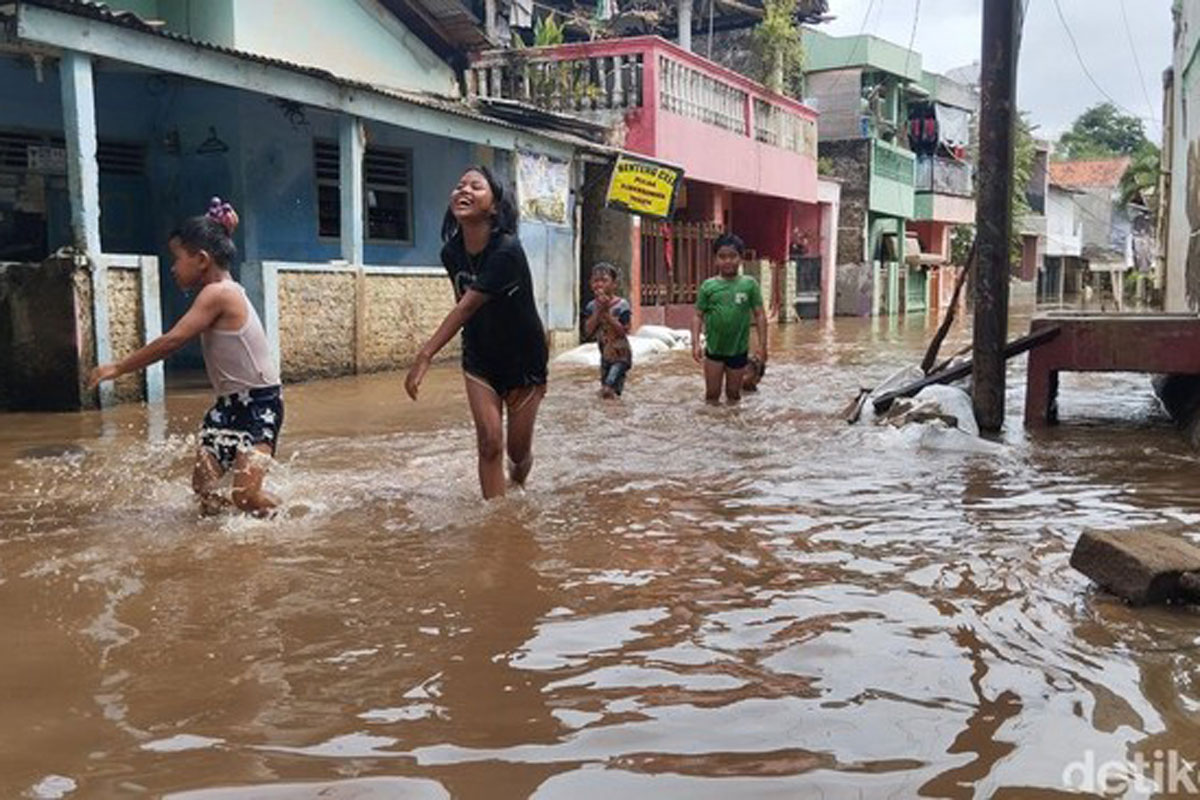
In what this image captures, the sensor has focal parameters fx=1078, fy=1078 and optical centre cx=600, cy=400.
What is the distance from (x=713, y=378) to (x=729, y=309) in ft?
2.19

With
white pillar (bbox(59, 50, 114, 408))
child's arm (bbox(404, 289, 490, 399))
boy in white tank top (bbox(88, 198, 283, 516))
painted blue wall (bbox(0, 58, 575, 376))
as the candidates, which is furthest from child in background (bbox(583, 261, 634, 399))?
painted blue wall (bbox(0, 58, 575, 376))

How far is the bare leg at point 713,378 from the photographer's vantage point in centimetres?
962

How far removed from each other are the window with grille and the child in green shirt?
21.6 feet

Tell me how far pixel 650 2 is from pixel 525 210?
12187mm

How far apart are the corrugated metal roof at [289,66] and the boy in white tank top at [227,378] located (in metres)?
4.96

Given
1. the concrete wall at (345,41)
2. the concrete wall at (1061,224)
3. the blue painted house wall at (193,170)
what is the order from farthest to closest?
1. the concrete wall at (1061,224)
2. the concrete wall at (345,41)
3. the blue painted house wall at (193,170)

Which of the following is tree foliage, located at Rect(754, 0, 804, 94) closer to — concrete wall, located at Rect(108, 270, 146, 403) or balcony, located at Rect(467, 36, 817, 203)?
balcony, located at Rect(467, 36, 817, 203)

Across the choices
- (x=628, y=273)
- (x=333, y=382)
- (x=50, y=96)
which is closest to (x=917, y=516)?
(x=333, y=382)

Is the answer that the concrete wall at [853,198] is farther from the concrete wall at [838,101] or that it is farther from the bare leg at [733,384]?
the bare leg at [733,384]

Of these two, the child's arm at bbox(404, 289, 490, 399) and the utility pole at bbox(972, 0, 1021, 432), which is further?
the utility pole at bbox(972, 0, 1021, 432)

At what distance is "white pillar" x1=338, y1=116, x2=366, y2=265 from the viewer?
12234 millimetres

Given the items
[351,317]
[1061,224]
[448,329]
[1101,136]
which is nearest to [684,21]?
[351,317]

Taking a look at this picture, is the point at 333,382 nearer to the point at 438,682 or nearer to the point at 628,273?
the point at 628,273

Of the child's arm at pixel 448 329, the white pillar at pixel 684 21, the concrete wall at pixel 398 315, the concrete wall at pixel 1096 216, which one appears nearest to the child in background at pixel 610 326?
the concrete wall at pixel 398 315
